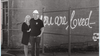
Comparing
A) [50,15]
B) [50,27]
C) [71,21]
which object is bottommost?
[50,27]

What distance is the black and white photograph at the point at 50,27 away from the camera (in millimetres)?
6273

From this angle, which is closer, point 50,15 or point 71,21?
point 71,21

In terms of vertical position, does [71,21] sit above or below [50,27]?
above

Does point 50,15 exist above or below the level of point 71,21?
above

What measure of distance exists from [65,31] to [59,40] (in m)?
0.40

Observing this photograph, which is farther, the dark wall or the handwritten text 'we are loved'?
the dark wall

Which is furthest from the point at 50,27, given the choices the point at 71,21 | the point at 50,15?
the point at 71,21

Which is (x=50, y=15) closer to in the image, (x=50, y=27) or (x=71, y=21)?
(x=50, y=27)

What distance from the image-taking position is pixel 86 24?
6273mm

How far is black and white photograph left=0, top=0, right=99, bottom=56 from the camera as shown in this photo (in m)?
6.27

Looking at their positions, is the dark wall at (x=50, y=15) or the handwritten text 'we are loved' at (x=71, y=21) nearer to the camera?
the handwritten text 'we are loved' at (x=71, y=21)

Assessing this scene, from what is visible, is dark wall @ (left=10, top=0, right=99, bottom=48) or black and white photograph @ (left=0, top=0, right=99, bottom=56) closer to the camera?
black and white photograph @ (left=0, top=0, right=99, bottom=56)

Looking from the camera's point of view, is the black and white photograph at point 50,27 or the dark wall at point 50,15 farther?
the dark wall at point 50,15

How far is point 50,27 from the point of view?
734 centimetres
